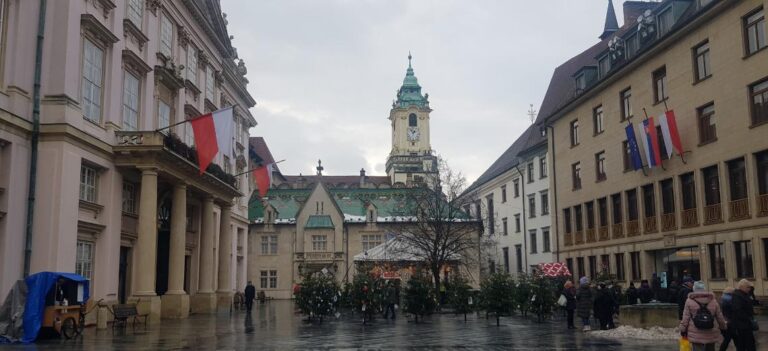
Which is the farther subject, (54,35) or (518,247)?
(518,247)

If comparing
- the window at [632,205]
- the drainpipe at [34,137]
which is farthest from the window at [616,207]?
the drainpipe at [34,137]

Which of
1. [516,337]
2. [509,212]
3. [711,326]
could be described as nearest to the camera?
[711,326]

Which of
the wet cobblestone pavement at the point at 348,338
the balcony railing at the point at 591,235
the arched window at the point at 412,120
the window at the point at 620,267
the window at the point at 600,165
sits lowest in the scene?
the wet cobblestone pavement at the point at 348,338

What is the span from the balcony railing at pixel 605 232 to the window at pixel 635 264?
104 inches

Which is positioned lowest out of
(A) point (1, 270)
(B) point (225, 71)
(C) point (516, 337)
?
(C) point (516, 337)

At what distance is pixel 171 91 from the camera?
114 ft

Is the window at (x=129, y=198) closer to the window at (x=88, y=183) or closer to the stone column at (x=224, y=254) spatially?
the window at (x=88, y=183)

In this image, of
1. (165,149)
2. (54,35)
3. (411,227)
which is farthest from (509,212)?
(54,35)

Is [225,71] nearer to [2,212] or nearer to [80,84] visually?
[80,84]

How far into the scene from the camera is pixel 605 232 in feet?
129

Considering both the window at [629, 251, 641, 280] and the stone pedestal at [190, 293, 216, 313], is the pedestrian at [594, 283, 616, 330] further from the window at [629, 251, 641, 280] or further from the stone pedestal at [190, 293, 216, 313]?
the stone pedestal at [190, 293, 216, 313]

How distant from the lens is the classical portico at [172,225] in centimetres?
2805

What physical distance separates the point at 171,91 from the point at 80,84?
30.9ft

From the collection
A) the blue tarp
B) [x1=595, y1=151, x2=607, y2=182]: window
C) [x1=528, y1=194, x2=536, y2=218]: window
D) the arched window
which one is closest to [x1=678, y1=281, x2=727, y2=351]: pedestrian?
the blue tarp
